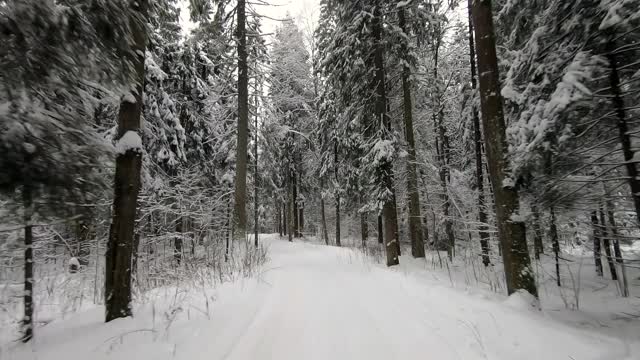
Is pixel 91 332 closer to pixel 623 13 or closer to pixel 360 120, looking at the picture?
pixel 623 13

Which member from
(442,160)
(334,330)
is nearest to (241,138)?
(334,330)

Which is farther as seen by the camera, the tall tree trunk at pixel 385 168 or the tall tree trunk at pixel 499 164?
the tall tree trunk at pixel 385 168

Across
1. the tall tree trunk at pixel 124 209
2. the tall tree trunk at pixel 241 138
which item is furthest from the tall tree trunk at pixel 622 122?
the tall tree trunk at pixel 241 138

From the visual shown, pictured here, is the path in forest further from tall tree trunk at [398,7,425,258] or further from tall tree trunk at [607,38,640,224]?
tall tree trunk at [398,7,425,258]

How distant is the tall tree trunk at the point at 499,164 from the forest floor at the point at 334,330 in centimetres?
56

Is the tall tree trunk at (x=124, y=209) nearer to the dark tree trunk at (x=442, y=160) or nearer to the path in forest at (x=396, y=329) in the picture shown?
the path in forest at (x=396, y=329)

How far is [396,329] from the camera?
445cm

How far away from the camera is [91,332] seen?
363 cm

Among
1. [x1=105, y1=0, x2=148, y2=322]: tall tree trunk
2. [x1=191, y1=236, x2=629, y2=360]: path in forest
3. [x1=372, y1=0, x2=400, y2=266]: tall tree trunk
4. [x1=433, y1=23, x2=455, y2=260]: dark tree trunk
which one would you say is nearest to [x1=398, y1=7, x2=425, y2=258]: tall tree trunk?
[x1=372, y1=0, x2=400, y2=266]: tall tree trunk

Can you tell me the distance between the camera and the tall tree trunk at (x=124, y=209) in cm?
416

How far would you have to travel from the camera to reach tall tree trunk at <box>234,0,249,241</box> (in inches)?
445

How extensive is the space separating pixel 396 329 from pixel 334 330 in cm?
87

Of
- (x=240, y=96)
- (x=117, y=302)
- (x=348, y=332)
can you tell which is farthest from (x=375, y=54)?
(x=117, y=302)

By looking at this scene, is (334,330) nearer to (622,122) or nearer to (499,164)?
(499,164)
